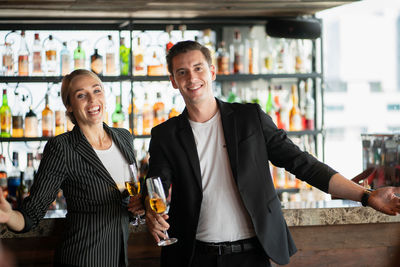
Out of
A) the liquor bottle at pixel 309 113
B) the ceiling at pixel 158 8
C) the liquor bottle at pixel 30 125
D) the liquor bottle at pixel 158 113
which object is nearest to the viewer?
the ceiling at pixel 158 8

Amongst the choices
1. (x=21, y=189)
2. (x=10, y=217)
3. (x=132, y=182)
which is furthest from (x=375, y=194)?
(x=21, y=189)

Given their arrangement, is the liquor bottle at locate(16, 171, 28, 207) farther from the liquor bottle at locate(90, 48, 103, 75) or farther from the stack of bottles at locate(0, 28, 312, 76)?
the liquor bottle at locate(90, 48, 103, 75)

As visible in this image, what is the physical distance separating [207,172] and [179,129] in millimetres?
190

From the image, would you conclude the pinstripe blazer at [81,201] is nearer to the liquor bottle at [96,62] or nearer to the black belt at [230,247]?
the black belt at [230,247]

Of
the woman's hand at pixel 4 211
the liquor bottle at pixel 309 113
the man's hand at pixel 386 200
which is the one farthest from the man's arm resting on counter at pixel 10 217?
the liquor bottle at pixel 309 113

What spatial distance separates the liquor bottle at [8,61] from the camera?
4.38 meters

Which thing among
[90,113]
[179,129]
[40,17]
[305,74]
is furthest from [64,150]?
[305,74]

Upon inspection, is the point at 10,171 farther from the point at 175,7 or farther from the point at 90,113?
the point at 90,113

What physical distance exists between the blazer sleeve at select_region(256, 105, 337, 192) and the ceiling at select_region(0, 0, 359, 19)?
215 centimetres

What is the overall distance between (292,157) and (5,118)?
3.02 meters

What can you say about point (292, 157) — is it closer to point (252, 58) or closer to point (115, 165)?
point (115, 165)

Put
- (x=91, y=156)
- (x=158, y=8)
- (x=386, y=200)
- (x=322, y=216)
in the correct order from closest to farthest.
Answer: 1. (x=386, y=200)
2. (x=91, y=156)
3. (x=322, y=216)
4. (x=158, y=8)

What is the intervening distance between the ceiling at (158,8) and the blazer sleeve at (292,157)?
2.15 metres

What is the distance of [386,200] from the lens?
1928 mm
